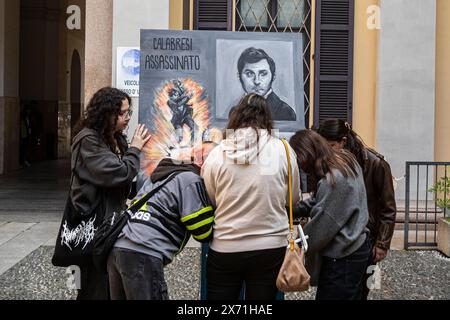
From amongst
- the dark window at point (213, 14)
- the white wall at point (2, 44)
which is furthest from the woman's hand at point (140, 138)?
the white wall at point (2, 44)

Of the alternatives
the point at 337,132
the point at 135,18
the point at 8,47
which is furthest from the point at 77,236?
the point at 8,47

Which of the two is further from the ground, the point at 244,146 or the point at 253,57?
the point at 253,57

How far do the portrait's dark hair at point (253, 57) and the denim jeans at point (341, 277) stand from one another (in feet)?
6.67

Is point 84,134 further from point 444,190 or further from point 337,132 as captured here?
point 444,190

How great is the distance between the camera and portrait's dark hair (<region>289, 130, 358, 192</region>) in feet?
13.0

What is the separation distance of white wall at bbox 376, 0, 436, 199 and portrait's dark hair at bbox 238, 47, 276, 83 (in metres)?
4.37

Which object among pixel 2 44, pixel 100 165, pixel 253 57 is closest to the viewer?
pixel 100 165

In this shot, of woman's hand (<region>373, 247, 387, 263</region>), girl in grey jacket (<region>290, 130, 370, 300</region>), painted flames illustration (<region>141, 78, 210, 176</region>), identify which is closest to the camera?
girl in grey jacket (<region>290, 130, 370, 300</region>)

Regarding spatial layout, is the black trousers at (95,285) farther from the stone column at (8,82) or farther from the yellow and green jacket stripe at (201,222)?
the stone column at (8,82)

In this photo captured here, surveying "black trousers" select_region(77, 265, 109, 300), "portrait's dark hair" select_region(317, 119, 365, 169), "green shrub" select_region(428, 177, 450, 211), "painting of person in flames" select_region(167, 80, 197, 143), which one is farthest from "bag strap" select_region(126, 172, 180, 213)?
"green shrub" select_region(428, 177, 450, 211)

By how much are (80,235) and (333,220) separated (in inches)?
65.9

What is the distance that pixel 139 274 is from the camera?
12.1 feet

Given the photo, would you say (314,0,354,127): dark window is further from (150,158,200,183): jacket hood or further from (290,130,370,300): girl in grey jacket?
(150,158,200,183): jacket hood
